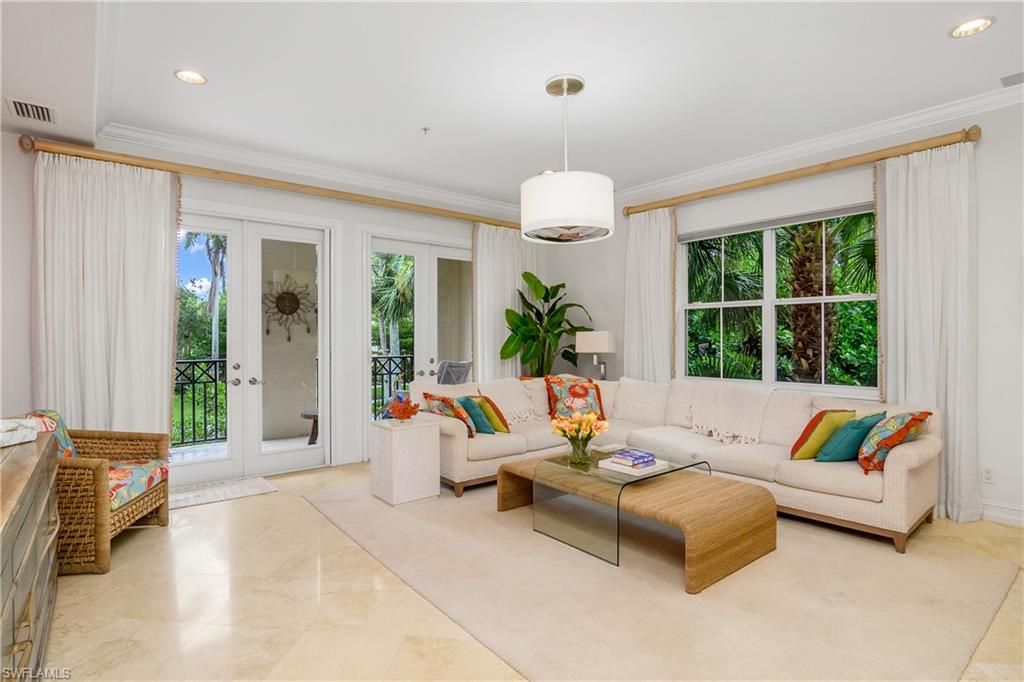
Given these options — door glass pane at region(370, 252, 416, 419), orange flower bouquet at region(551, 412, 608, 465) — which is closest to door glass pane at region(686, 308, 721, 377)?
orange flower bouquet at region(551, 412, 608, 465)

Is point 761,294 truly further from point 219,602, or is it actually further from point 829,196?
point 219,602

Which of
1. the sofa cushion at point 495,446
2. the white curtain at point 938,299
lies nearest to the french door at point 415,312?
the sofa cushion at point 495,446

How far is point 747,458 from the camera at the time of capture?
3578 millimetres

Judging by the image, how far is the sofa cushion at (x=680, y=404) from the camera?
4543mm

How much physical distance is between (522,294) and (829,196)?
10.3 feet

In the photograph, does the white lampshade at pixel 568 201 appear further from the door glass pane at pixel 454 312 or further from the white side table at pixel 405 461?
the door glass pane at pixel 454 312

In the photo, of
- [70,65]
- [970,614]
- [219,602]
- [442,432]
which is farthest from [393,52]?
[970,614]

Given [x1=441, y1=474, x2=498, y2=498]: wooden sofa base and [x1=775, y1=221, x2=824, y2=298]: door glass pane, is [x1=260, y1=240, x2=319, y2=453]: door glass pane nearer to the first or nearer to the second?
[x1=441, y1=474, x2=498, y2=498]: wooden sofa base

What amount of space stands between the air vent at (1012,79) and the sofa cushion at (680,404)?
2.79 meters

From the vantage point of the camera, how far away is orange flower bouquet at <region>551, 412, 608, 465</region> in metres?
3.25

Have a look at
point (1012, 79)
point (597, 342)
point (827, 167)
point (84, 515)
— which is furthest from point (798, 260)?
point (84, 515)

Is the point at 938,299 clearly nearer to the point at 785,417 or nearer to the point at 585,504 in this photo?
the point at 785,417

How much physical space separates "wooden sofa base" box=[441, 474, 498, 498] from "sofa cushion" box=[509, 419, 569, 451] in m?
0.42

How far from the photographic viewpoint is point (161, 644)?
2.07 m
